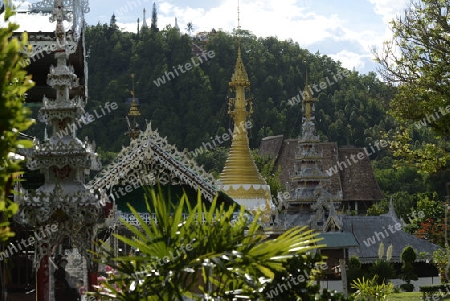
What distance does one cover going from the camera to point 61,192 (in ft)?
54.5

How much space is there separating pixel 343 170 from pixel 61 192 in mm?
65965

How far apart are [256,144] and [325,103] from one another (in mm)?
9355

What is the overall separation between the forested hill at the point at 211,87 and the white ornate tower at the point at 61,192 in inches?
2572

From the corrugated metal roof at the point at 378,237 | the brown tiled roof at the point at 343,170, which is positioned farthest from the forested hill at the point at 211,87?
the corrugated metal roof at the point at 378,237

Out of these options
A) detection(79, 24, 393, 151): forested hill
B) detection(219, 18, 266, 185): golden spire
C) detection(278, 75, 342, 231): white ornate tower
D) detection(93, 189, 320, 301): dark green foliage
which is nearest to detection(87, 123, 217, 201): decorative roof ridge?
detection(219, 18, 266, 185): golden spire

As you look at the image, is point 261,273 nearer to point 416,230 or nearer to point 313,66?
point 416,230

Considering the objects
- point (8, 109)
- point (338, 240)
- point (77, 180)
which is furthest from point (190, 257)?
point (338, 240)

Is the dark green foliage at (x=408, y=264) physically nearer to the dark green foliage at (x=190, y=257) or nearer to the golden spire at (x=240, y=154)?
the golden spire at (x=240, y=154)

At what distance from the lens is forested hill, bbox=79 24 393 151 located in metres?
89.2

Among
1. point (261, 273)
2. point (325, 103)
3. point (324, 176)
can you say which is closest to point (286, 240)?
point (261, 273)

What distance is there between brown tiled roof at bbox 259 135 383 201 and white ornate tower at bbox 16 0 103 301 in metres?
59.9

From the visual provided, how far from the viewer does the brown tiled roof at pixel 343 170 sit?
78375 millimetres

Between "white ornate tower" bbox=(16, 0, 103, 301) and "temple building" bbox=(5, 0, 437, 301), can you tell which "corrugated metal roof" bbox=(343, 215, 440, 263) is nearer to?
"temple building" bbox=(5, 0, 437, 301)

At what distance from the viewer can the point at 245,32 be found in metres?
125
